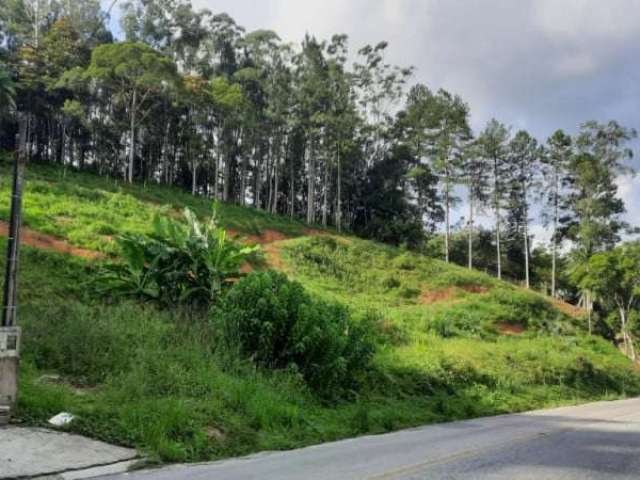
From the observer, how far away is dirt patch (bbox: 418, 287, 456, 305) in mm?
34438

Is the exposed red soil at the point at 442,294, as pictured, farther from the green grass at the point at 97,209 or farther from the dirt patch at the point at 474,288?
the green grass at the point at 97,209

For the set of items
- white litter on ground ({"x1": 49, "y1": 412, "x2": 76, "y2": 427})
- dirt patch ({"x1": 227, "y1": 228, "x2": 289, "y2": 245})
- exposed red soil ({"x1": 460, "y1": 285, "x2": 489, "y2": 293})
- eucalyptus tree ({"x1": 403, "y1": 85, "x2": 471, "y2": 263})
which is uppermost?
eucalyptus tree ({"x1": 403, "y1": 85, "x2": 471, "y2": 263})

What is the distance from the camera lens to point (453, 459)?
22.9ft

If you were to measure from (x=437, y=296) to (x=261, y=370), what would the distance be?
25417 mm

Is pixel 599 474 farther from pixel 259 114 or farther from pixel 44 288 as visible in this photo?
pixel 259 114

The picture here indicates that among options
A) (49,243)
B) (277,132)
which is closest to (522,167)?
(277,132)

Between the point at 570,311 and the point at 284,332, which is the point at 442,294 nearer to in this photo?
the point at 570,311

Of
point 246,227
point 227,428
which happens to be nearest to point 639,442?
point 227,428

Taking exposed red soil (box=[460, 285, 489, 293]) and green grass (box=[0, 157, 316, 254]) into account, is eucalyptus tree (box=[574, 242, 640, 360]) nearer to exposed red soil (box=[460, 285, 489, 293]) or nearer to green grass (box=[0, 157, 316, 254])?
exposed red soil (box=[460, 285, 489, 293])

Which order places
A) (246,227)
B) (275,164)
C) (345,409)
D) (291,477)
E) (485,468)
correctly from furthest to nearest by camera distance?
(275,164)
(246,227)
(345,409)
(485,468)
(291,477)

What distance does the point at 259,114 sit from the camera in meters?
55.0

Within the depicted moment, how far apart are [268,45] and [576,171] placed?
1230 inches

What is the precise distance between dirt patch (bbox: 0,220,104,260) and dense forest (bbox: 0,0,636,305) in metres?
24.3

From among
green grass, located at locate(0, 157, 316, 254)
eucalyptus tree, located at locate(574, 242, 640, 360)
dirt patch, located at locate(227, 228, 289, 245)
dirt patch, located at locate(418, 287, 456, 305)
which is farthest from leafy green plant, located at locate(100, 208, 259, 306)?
eucalyptus tree, located at locate(574, 242, 640, 360)
